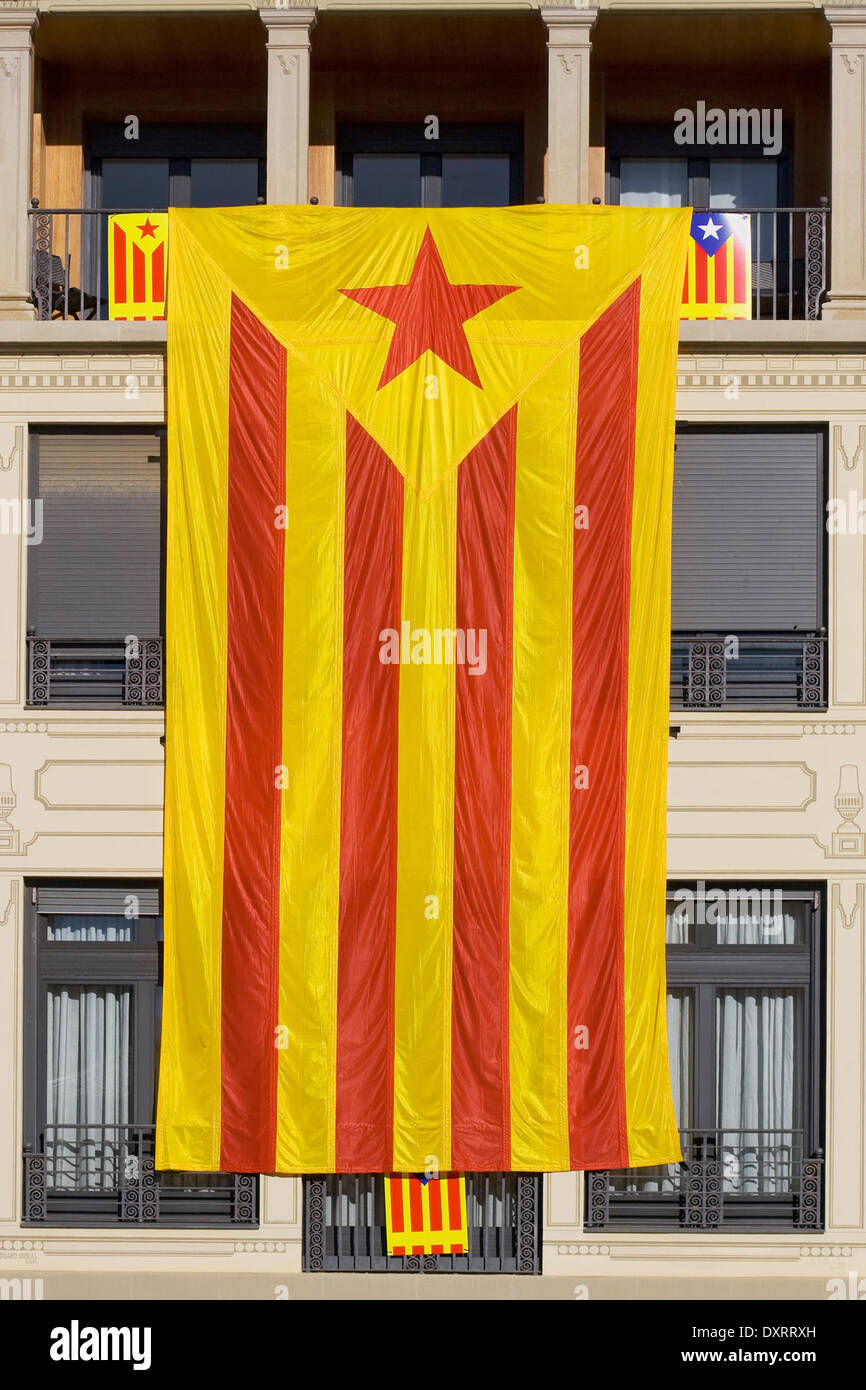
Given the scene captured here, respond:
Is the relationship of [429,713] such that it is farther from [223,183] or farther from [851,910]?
[223,183]

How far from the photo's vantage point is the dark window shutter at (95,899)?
12.1 metres

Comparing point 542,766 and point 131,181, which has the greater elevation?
point 131,181

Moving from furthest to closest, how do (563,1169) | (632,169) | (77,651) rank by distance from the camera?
(632,169) < (77,651) < (563,1169)

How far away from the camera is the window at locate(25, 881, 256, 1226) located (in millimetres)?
11906

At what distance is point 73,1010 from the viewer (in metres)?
12.2

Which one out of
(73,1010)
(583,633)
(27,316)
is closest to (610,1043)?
(583,633)

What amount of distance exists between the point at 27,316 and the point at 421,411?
144 inches

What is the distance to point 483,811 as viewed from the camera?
11461 mm

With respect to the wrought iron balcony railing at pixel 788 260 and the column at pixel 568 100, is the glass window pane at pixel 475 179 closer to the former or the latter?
the column at pixel 568 100

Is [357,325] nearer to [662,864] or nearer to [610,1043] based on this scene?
[662,864]

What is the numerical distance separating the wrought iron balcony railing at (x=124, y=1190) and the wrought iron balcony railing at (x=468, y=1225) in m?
0.59

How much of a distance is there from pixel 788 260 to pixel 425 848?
6431mm

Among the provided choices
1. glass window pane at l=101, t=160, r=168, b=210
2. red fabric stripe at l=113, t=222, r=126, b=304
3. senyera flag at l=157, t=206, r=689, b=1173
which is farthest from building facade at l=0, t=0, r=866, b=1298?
glass window pane at l=101, t=160, r=168, b=210

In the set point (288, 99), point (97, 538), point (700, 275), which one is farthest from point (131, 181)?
point (700, 275)
